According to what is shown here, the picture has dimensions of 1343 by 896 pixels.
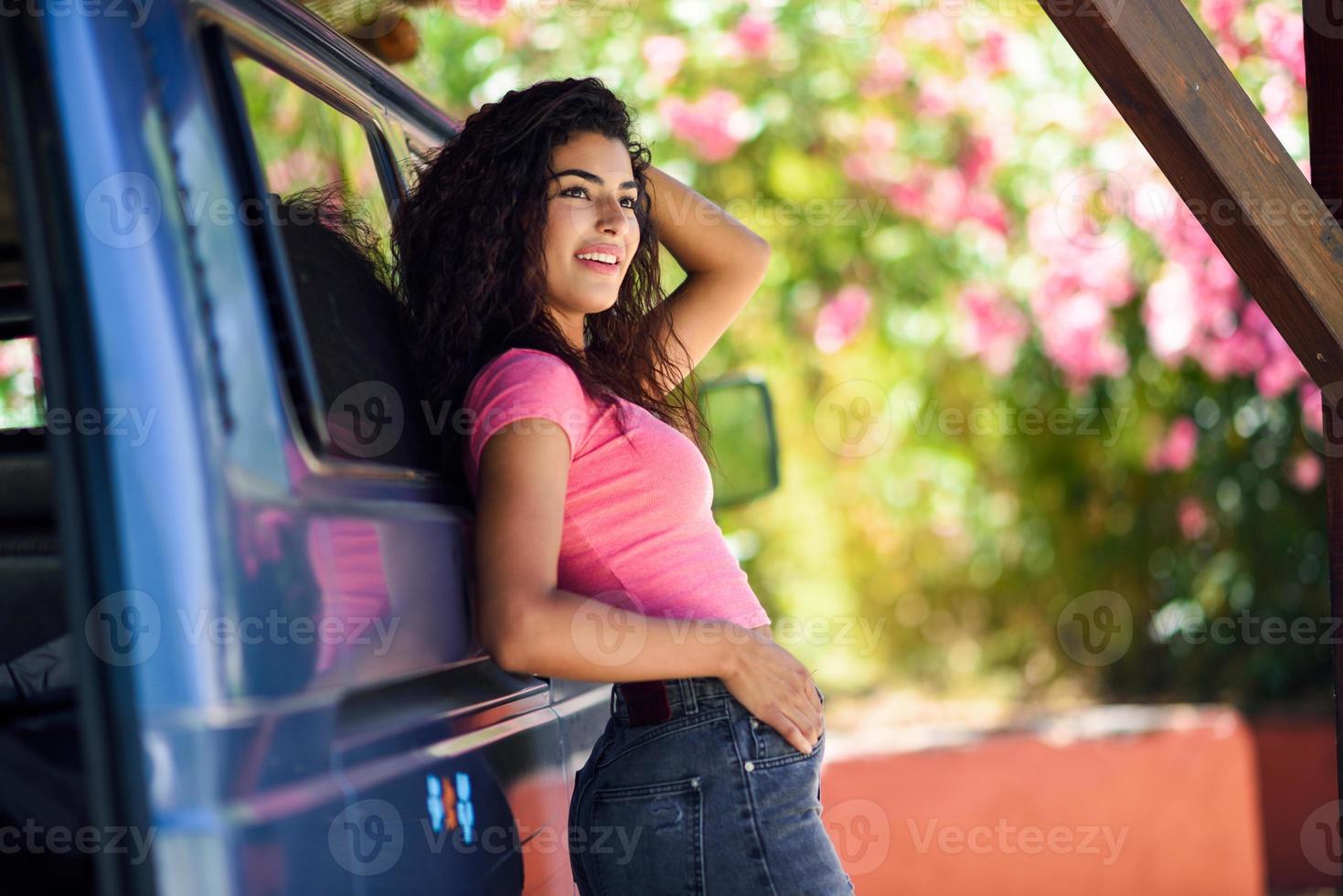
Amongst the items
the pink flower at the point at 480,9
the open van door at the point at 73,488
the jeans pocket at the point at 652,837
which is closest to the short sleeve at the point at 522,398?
the jeans pocket at the point at 652,837

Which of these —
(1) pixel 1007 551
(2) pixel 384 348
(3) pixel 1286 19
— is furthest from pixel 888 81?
(2) pixel 384 348

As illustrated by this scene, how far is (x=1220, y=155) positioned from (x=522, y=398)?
1.10 m

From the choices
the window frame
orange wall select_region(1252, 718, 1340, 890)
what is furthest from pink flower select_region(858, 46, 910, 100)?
the window frame

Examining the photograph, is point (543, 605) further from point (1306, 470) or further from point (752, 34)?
point (1306, 470)

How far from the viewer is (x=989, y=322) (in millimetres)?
6184

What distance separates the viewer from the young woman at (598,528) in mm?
1677

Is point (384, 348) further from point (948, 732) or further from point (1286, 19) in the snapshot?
point (1286, 19)

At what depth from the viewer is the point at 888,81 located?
5.95m

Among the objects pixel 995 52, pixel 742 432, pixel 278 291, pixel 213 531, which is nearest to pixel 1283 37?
pixel 995 52

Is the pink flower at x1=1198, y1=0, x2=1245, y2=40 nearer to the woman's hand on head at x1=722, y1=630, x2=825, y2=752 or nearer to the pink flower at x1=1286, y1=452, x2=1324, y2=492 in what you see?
the pink flower at x1=1286, y1=452, x2=1324, y2=492

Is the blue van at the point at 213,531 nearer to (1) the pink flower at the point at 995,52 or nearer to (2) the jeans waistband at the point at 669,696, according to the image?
(2) the jeans waistband at the point at 669,696

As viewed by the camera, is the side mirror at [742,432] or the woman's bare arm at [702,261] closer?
the woman's bare arm at [702,261]

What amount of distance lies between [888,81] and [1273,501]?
2.47 metres

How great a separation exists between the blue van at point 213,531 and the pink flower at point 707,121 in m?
4.01
